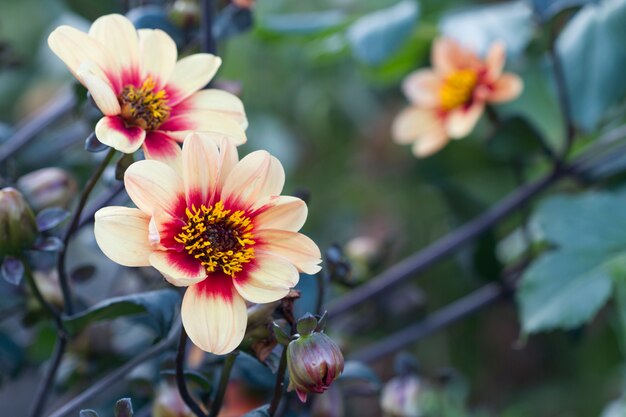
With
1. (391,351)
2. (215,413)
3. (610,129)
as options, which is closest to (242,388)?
(391,351)

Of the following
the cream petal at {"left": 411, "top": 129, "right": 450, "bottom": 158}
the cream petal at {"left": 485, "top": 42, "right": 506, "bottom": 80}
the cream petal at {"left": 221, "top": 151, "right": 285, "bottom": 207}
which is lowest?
the cream petal at {"left": 411, "top": 129, "right": 450, "bottom": 158}

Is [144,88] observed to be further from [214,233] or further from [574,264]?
[574,264]

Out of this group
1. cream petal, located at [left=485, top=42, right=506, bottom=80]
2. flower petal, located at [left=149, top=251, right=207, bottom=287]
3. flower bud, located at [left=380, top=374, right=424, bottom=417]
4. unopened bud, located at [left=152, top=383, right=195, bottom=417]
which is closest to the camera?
flower petal, located at [left=149, top=251, right=207, bottom=287]

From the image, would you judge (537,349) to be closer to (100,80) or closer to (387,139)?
(387,139)

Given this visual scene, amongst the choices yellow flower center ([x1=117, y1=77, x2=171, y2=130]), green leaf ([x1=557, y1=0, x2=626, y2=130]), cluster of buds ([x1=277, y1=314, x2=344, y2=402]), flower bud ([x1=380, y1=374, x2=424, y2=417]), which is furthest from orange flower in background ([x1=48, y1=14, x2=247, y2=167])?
green leaf ([x1=557, y1=0, x2=626, y2=130])

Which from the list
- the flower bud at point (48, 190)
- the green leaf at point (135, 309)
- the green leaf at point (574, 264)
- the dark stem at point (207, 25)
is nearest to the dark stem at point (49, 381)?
the green leaf at point (135, 309)

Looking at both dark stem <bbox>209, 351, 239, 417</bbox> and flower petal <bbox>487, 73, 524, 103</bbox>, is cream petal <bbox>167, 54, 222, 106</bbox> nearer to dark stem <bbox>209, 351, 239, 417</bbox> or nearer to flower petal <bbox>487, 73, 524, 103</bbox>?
dark stem <bbox>209, 351, 239, 417</bbox>

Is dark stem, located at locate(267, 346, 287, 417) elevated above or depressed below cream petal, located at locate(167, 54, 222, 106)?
below
